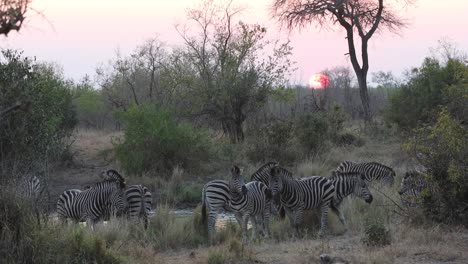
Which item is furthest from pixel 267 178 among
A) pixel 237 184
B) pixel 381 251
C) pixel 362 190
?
pixel 381 251

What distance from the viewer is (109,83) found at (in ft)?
155

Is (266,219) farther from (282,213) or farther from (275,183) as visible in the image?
(282,213)

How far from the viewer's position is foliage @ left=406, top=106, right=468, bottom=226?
11.5 meters

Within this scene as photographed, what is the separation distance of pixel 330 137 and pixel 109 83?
951 inches

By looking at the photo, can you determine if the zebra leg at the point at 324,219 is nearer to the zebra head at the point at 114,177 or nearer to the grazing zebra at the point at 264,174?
the grazing zebra at the point at 264,174

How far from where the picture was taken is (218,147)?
26.6m

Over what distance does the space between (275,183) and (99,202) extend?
394 cm

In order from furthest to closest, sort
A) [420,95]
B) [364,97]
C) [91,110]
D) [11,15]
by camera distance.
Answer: [91,110], [364,97], [420,95], [11,15]

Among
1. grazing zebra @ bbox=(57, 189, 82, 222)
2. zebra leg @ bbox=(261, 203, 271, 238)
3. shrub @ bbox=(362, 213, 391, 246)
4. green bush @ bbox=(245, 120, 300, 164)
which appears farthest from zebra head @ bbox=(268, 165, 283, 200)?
green bush @ bbox=(245, 120, 300, 164)

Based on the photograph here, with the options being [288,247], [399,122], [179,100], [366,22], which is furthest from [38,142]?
[366,22]

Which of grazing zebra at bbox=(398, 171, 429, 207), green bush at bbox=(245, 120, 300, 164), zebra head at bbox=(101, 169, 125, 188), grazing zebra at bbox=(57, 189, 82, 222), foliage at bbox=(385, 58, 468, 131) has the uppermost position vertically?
foliage at bbox=(385, 58, 468, 131)

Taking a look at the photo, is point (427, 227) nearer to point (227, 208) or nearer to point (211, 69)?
point (227, 208)

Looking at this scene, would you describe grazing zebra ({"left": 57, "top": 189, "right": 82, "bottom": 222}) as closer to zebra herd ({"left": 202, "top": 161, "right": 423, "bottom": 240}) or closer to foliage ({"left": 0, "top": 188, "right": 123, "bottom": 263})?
zebra herd ({"left": 202, "top": 161, "right": 423, "bottom": 240})

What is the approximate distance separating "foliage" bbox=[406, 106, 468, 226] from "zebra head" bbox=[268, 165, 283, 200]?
3.42 meters
